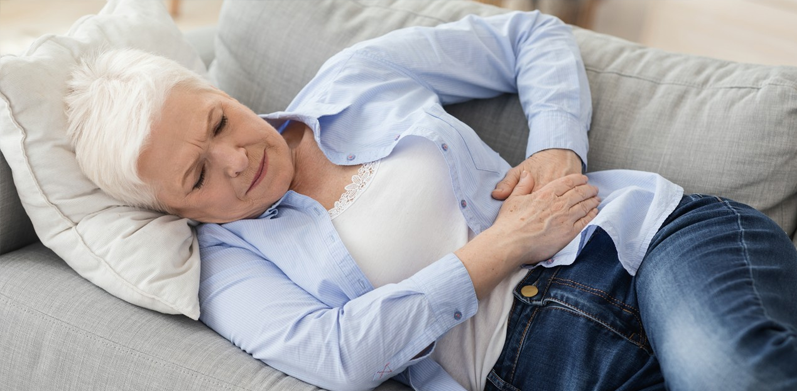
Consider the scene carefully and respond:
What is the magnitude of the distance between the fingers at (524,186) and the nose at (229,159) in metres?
0.55

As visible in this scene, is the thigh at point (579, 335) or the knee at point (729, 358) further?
the thigh at point (579, 335)

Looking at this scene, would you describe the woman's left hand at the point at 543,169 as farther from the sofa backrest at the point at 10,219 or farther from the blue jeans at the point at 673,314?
the sofa backrest at the point at 10,219

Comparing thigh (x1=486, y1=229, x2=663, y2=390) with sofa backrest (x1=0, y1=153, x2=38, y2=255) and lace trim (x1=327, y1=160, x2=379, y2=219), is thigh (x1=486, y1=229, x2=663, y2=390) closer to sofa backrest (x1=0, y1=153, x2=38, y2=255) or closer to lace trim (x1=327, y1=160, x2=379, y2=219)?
lace trim (x1=327, y1=160, x2=379, y2=219)

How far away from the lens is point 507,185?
1.40 meters

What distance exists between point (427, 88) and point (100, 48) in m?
0.72

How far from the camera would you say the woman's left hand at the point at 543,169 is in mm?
1394

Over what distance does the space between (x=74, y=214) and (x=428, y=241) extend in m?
0.66

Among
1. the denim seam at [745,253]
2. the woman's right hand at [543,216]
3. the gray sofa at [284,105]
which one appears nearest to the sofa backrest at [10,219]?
the gray sofa at [284,105]

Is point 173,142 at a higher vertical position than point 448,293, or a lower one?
higher

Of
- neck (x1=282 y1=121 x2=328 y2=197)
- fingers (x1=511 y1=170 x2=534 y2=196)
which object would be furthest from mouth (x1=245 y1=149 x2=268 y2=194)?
fingers (x1=511 y1=170 x2=534 y2=196)

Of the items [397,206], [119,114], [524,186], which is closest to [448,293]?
[397,206]

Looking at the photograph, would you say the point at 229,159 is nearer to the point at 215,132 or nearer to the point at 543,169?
the point at 215,132

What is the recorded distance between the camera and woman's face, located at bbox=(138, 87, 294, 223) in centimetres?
120

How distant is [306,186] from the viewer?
1.40 meters
